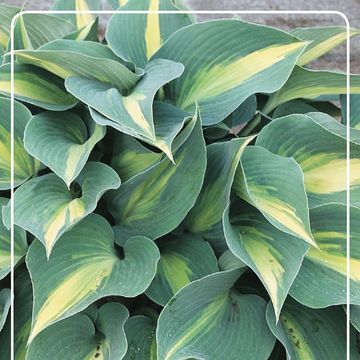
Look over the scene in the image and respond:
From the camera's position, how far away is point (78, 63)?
24.4 inches

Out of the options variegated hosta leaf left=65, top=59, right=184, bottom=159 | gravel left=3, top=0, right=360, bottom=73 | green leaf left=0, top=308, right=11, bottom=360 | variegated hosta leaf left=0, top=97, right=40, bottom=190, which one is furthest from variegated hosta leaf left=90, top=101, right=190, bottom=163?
gravel left=3, top=0, right=360, bottom=73

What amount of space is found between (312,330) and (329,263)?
0.07m

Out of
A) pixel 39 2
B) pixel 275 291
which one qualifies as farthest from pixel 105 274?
pixel 39 2

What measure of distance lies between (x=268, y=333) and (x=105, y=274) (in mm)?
175

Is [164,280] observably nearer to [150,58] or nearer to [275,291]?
[275,291]

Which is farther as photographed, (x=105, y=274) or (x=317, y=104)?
(x=317, y=104)

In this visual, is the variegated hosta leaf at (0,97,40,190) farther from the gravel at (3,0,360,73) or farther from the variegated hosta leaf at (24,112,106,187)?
the gravel at (3,0,360,73)

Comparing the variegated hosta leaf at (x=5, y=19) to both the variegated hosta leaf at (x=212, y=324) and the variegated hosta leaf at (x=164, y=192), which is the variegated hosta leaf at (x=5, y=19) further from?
the variegated hosta leaf at (x=212, y=324)

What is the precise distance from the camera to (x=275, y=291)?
558 mm

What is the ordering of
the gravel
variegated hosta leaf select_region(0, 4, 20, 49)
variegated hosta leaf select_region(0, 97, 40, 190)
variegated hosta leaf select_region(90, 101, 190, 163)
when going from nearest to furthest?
variegated hosta leaf select_region(90, 101, 190, 163) < variegated hosta leaf select_region(0, 97, 40, 190) < variegated hosta leaf select_region(0, 4, 20, 49) < the gravel

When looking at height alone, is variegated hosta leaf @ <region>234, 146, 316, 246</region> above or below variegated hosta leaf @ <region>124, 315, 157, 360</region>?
above

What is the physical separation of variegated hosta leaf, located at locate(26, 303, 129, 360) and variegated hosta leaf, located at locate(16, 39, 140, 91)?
0.23 meters

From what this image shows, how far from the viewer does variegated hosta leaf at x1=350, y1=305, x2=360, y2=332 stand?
2.03 ft

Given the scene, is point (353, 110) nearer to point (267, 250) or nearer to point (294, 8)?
point (267, 250)
